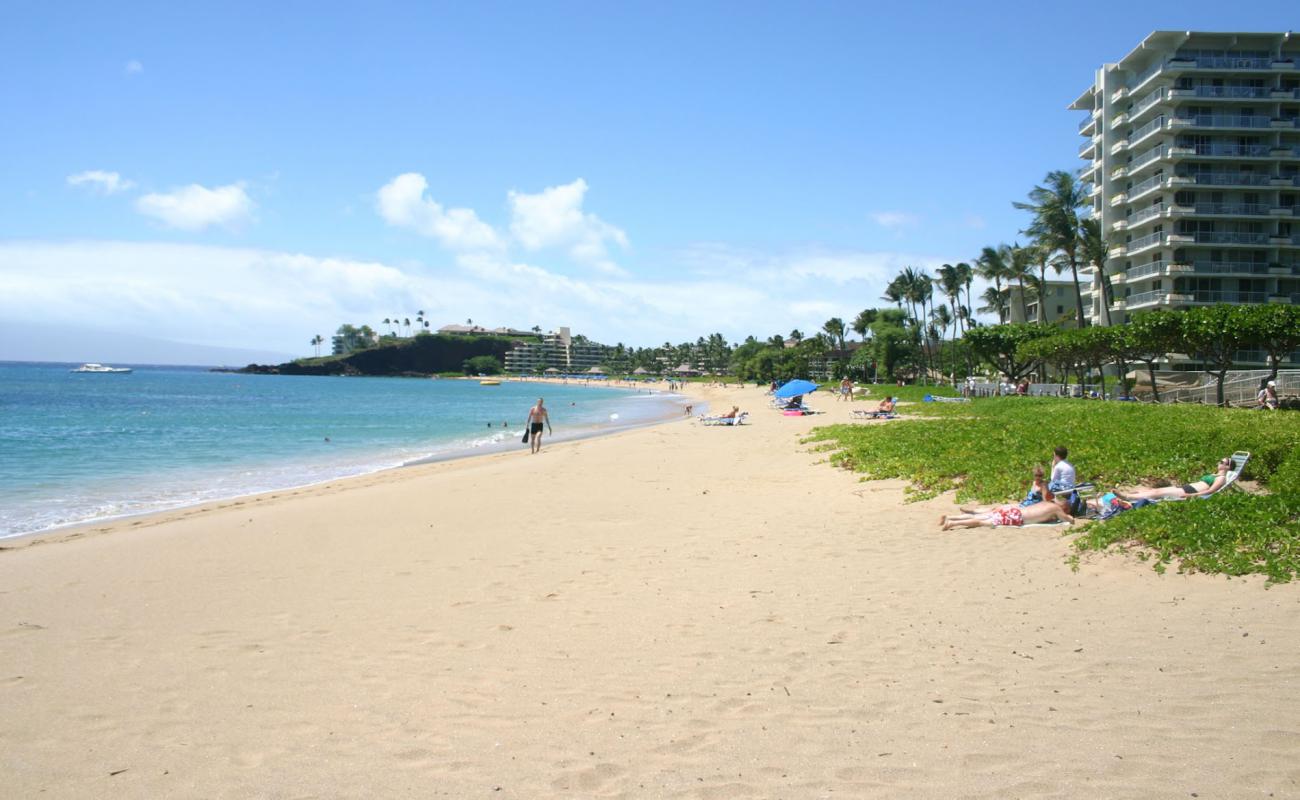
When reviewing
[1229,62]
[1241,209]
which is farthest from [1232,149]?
[1229,62]

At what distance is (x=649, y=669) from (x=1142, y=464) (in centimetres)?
990

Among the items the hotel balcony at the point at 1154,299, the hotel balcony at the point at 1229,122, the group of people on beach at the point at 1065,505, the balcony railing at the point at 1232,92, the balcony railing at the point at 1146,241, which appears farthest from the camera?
the balcony railing at the point at 1146,241

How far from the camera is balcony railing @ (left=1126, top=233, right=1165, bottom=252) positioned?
52753 millimetres

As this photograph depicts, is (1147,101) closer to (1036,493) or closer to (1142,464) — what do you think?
(1142,464)

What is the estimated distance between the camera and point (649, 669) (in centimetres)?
588

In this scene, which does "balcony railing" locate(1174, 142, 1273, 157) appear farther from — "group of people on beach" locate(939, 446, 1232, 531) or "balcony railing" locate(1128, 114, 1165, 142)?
"group of people on beach" locate(939, 446, 1232, 531)

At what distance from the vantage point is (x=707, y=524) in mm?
11297

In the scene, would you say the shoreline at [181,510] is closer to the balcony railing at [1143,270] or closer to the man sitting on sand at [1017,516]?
the man sitting on sand at [1017,516]

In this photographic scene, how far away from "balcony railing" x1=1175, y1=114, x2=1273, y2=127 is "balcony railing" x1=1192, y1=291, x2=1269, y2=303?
10.3 meters

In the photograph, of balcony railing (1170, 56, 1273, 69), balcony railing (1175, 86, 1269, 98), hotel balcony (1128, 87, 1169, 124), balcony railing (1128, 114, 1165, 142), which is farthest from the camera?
balcony railing (1128, 114, 1165, 142)

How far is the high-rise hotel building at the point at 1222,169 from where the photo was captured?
51312 millimetres

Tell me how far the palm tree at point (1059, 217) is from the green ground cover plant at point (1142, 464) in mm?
32960

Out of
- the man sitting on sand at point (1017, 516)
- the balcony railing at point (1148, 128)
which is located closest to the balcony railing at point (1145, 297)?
the balcony railing at point (1148, 128)

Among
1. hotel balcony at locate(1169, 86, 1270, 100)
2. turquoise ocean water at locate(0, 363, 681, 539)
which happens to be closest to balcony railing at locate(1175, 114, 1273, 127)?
hotel balcony at locate(1169, 86, 1270, 100)
